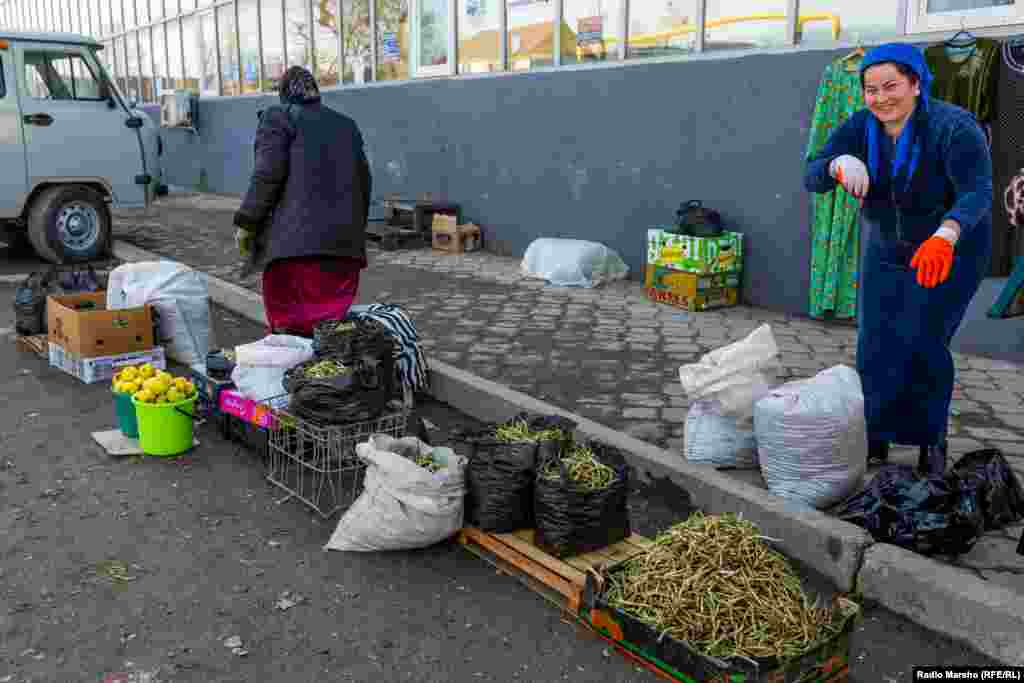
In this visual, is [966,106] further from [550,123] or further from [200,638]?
[200,638]

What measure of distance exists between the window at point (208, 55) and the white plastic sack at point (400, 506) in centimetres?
1640

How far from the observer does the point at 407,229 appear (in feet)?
37.7

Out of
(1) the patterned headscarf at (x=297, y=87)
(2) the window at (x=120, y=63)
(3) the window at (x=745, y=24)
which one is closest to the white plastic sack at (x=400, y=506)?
(1) the patterned headscarf at (x=297, y=87)

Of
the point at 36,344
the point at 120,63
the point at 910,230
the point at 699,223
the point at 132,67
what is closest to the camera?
the point at 910,230

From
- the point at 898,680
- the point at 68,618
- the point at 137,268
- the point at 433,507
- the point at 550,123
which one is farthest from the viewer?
the point at 550,123

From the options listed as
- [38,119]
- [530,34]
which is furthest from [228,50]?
[530,34]

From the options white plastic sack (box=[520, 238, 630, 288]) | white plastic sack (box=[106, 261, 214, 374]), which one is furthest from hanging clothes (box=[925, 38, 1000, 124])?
white plastic sack (box=[106, 261, 214, 374])

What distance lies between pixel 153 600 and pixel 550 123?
7364mm

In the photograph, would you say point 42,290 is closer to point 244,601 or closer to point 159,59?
point 244,601

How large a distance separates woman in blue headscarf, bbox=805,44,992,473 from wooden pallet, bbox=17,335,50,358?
5479 millimetres

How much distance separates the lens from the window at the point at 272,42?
1542 centimetres

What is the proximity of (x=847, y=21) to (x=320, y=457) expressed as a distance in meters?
5.26

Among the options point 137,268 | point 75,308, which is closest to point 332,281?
point 137,268

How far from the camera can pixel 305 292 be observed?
18.9 feet
